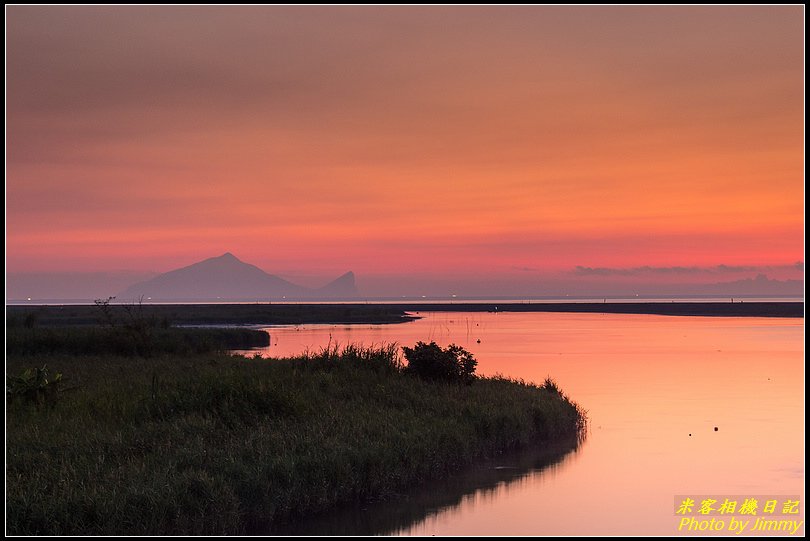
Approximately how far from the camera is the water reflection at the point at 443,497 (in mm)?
19438

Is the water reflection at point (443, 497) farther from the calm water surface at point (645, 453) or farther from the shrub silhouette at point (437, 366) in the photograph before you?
the shrub silhouette at point (437, 366)

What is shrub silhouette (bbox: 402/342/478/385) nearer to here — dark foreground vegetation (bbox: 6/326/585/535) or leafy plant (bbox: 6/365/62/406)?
dark foreground vegetation (bbox: 6/326/585/535)

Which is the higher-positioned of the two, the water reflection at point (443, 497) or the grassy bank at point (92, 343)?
the grassy bank at point (92, 343)

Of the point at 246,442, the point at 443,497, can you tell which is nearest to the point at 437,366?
the point at 443,497

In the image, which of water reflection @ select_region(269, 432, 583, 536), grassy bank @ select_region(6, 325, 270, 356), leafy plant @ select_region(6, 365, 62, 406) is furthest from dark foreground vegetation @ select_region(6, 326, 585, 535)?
grassy bank @ select_region(6, 325, 270, 356)

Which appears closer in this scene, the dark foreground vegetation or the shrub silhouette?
the dark foreground vegetation

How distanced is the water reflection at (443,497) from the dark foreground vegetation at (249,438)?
1.32ft

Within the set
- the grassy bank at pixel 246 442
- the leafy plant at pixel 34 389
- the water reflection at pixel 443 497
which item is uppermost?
the leafy plant at pixel 34 389

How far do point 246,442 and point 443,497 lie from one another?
5258 mm

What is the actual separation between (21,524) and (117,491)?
1817 millimetres

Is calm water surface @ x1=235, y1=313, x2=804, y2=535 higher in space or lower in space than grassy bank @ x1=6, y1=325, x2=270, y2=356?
lower

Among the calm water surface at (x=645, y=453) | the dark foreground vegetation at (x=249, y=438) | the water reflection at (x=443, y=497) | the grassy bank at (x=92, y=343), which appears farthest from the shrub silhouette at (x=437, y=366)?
the grassy bank at (x=92, y=343)

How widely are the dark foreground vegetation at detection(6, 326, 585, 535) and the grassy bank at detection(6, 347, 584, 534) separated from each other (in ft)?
0.14

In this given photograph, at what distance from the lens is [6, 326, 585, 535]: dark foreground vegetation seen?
56.0 ft
